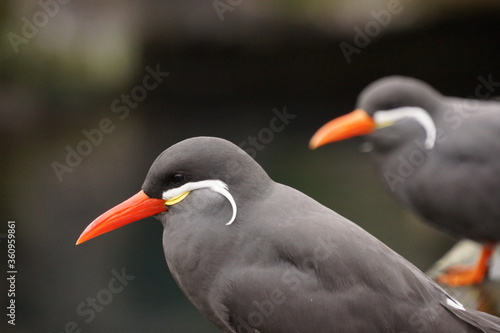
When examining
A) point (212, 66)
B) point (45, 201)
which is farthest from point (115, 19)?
point (45, 201)

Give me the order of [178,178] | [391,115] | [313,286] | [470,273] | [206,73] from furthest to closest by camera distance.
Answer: [206,73] < [391,115] < [470,273] < [178,178] < [313,286]

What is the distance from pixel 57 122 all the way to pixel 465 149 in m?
10.4

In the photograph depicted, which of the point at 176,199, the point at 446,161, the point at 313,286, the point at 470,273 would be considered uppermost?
the point at 176,199

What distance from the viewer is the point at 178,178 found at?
3.29 m

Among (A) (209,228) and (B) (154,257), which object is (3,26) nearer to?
(B) (154,257)

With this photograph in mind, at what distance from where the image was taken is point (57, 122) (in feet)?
47.3

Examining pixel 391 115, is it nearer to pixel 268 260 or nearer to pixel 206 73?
pixel 268 260

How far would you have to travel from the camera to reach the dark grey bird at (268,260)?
317 cm

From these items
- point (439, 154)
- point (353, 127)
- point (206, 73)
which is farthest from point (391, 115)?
point (206, 73)

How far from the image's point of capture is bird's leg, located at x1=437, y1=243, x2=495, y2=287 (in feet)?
16.6

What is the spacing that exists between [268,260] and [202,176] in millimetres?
455

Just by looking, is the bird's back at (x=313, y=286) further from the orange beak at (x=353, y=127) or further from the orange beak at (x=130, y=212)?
the orange beak at (x=353, y=127)

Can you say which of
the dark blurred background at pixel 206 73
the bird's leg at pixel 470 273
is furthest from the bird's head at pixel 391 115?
the dark blurred background at pixel 206 73

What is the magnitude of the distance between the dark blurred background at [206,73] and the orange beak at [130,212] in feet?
28.0
